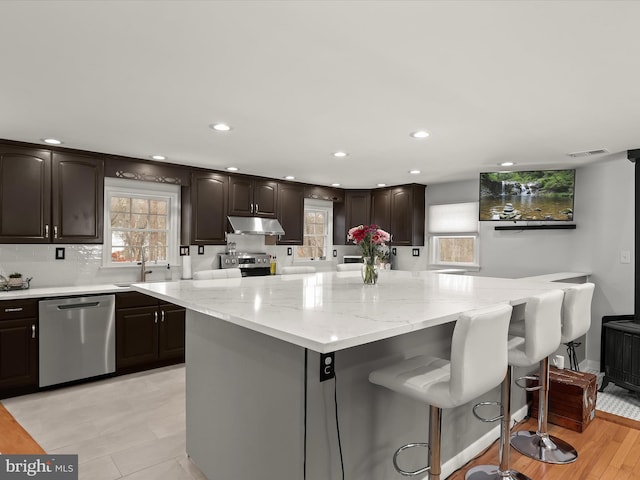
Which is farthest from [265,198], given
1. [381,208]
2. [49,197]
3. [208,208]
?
[49,197]

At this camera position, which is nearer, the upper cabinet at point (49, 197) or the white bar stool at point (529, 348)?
the white bar stool at point (529, 348)

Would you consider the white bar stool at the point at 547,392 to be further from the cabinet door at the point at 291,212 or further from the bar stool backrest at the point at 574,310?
the cabinet door at the point at 291,212

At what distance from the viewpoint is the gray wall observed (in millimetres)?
4293

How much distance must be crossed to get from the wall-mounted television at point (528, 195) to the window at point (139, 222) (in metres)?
3.83

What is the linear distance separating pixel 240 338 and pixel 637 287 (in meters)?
3.95

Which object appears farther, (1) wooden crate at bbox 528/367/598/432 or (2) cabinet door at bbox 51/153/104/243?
(2) cabinet door at bbox 51/153/104/243

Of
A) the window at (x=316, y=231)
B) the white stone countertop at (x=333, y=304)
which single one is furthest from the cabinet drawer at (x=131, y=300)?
the window at (x=316, y=231)

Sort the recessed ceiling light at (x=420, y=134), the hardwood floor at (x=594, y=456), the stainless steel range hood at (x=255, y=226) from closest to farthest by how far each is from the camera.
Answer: the hardwood floor at (x=594, y=456)
the recessed ceiling light at (x=420, y=134)
the stainless steel range hood at (x=255, y=226)

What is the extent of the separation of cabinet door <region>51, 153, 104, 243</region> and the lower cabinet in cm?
76

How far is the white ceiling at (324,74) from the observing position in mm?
1606

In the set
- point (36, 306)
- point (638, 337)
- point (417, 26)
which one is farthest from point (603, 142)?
point (36, 306)

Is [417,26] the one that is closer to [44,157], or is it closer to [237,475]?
[237,475]

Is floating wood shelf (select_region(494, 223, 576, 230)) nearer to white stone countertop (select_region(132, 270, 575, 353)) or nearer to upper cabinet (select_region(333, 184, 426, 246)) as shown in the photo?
upper cabinet (select_region(333, 184, 426, 246))

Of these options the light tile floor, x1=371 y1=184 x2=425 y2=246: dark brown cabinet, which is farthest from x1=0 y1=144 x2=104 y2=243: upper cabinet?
x1=371 y1=184 x2=425 y2=246: dark brown cabinet
